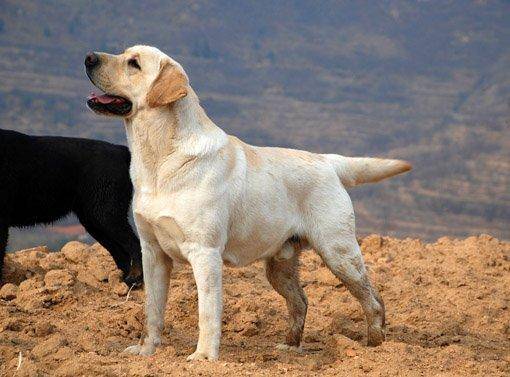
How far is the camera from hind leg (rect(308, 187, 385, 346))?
25.3ft

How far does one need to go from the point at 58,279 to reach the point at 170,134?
3104mm

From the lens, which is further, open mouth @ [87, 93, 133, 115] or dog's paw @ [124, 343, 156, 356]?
dog's paw @ [124, 343, 156, 356]

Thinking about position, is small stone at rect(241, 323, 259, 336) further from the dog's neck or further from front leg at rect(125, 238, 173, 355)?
the dog's neck

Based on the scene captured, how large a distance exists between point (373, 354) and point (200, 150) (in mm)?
1875

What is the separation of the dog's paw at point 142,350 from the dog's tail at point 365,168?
1905 millimetres

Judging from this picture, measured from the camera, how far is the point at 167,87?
687 cm

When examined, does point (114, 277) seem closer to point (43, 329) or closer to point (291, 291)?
point (43, 329)

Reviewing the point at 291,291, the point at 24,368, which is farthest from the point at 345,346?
the point at 24,368

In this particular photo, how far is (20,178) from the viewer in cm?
1009

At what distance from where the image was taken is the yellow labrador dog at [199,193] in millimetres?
6918

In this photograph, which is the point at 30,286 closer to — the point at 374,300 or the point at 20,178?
the point at 20,178

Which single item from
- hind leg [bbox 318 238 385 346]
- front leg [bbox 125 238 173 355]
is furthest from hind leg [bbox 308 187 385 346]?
front leg [bbox 125 238 173 355]

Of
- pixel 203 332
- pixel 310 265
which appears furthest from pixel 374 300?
pixel 310 265

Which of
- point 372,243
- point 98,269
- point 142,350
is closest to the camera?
point 142,350
